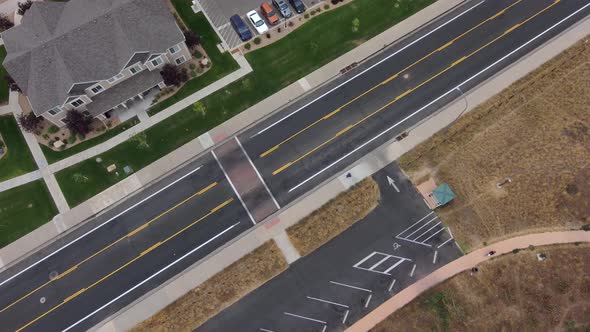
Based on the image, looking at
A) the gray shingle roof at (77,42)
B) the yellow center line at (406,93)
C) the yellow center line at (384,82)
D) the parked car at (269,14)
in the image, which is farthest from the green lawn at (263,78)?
the yellow center line at (406,93)

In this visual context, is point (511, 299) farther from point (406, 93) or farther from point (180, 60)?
point (180, 60)

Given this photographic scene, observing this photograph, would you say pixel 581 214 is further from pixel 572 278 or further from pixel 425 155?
pixel 425 155

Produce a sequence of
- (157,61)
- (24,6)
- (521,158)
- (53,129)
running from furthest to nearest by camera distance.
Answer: (24,6) → (53,129) → (157,61) → (521,158)

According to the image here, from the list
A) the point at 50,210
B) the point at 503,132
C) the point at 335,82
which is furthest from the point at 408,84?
the point at 50,210

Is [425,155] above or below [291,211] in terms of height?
below

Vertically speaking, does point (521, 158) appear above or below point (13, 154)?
below

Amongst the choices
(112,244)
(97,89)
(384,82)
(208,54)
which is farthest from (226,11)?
(112,244)

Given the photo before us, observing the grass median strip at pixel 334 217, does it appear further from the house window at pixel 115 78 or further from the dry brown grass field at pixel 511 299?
the house window at pixel 115 78
